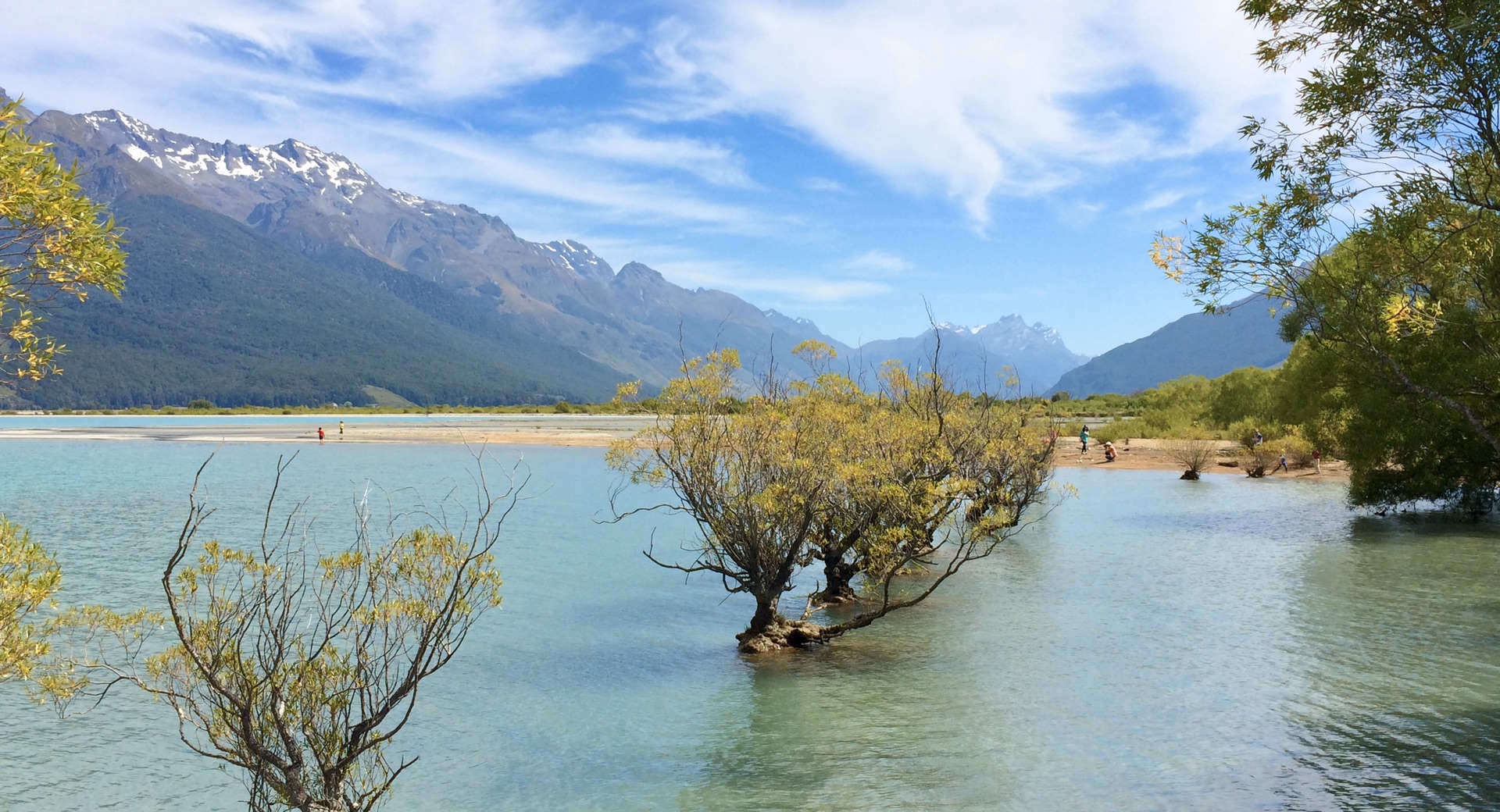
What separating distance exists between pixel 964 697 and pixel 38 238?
1429 cm

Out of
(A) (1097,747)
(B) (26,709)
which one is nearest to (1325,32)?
(A) (1097,747)

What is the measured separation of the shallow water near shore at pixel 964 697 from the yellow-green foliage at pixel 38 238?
6533 millimetres

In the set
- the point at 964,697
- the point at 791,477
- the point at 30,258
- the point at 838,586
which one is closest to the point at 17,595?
the point at 30,258

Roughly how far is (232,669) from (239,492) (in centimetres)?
4175

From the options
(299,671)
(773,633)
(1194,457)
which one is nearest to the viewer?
(299,671)

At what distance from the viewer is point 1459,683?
15758mm

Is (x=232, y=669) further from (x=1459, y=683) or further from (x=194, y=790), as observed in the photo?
(x=1459, y=683)

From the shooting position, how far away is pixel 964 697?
1576cm

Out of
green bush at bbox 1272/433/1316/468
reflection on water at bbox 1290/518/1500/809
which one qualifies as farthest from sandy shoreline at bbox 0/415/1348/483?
reflection on water at bbox 1290/518/1500/809

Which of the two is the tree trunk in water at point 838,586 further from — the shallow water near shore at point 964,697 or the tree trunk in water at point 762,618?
the tree trunk in water at point 762,618

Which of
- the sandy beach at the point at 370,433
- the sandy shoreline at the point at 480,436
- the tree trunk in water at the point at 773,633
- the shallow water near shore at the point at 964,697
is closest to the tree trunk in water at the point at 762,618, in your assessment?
the tree trunk in water at the point at 773,633

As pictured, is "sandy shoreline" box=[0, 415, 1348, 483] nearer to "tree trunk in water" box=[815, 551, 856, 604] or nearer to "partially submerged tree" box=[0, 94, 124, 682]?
"tree trunk in water" box=[815, 551, 856, 604]

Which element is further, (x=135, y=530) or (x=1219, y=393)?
(x=1219, y=393)

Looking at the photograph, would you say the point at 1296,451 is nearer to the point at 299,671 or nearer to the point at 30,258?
the point at 299,671
